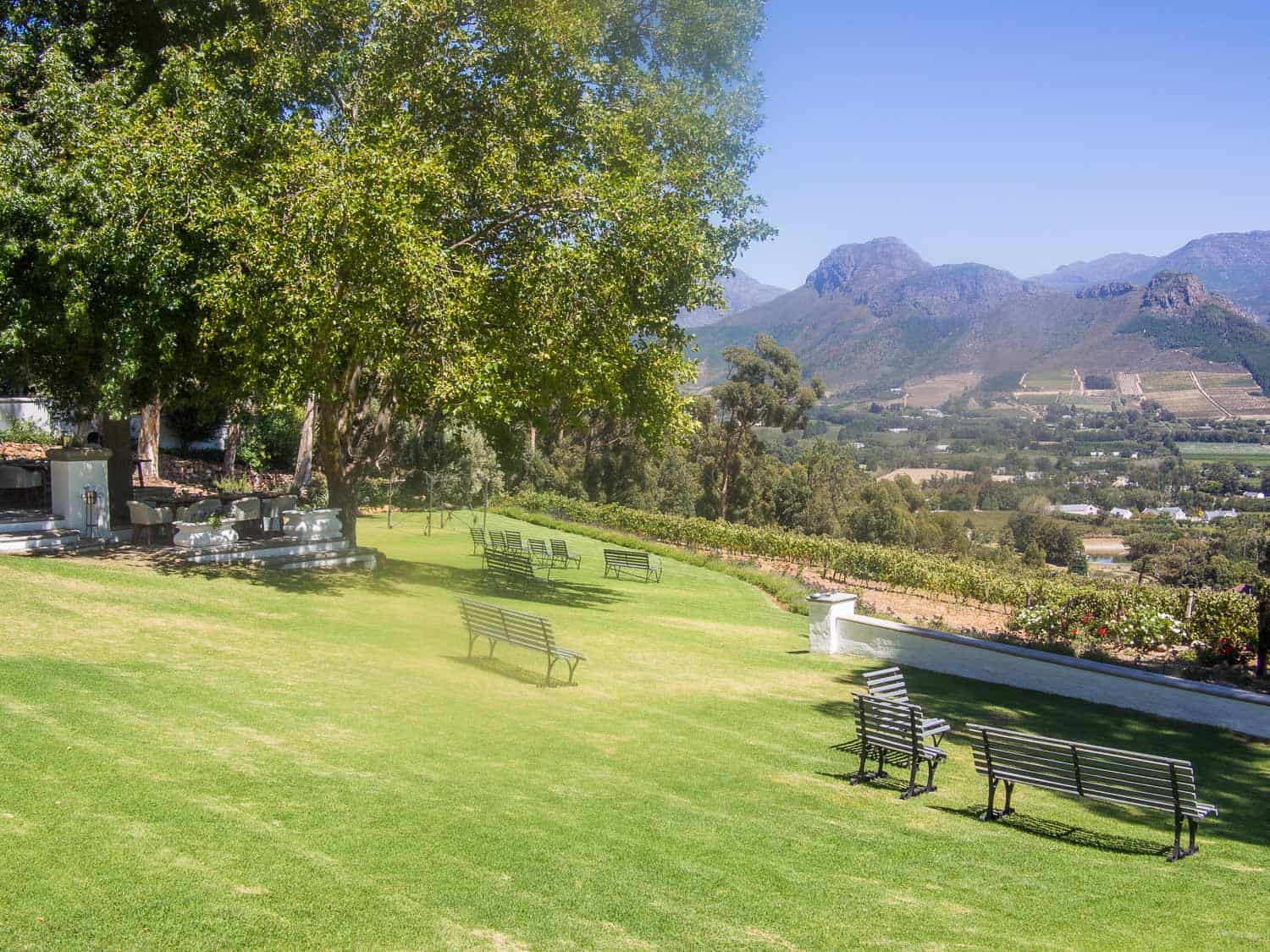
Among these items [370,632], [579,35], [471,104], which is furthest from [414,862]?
[579,35]

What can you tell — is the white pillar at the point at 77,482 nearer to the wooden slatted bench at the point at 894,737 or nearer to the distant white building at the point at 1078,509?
the wooden slatted bench at the point at 894,737

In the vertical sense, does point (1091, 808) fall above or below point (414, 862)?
below

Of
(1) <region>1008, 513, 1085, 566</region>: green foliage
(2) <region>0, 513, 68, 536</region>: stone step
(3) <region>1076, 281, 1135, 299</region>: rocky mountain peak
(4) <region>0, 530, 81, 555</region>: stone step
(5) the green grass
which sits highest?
(3) <region>1076, 281, 1135, 299</region>: rocky mountain peak

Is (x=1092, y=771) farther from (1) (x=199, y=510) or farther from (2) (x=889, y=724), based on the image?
(1) (x=199, y=510)

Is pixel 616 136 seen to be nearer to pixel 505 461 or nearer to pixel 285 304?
pixel 285 304

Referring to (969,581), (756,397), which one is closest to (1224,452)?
(756,397)

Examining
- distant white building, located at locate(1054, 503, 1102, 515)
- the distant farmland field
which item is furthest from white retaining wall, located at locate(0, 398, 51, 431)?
the distant farmland field

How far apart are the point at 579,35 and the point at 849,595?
39.8 feet

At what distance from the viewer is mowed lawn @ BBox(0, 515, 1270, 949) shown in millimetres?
5352

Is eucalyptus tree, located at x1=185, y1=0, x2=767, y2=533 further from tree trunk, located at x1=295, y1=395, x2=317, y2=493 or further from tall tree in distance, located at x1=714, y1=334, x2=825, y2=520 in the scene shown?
tall tree in distance, located at x1=714, y1=334, x2=825, y2=520

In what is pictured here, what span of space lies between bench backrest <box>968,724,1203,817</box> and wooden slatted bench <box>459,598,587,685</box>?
15.7 ft

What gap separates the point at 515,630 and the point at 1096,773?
669 cm

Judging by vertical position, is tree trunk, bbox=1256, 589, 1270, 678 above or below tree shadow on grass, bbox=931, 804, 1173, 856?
above

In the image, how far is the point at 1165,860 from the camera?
7.49 meters
